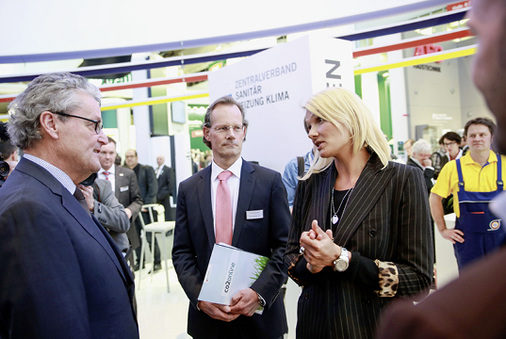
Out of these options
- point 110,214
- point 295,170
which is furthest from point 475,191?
point 110,214

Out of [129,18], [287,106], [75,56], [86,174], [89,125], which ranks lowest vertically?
[86,174]

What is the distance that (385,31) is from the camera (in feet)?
16.7

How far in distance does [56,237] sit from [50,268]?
0.30 feet

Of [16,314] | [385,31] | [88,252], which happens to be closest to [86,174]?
[88,252]

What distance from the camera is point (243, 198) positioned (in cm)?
204

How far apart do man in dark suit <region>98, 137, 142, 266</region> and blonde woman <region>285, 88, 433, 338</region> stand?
10.3 feet

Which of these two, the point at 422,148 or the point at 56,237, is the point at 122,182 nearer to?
the point at 56,237

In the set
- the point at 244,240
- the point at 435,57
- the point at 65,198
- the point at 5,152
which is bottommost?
the point at 244,240

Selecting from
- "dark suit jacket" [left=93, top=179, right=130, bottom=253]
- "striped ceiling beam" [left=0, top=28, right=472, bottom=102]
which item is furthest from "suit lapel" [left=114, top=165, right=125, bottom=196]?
"striped ceiling beam" [left=0, top=28, right=472, bottom=102]

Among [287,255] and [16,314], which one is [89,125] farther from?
[287,255]

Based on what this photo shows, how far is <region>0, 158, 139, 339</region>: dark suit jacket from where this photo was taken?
1.04 meters

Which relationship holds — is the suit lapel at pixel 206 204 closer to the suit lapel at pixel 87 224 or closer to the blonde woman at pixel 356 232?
the blonde woman at pixel 356 232

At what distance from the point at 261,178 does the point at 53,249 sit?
1230mm

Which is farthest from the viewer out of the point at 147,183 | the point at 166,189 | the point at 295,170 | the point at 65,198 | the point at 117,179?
the point at 166,189
